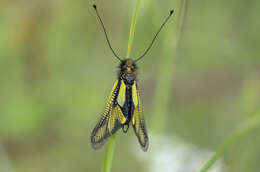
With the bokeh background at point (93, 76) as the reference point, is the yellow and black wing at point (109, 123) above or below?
below

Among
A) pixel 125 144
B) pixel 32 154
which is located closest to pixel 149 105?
pixel 125 144

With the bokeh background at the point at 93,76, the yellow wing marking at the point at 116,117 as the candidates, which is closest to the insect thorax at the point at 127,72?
the yellow wing marking at the point at 116,117

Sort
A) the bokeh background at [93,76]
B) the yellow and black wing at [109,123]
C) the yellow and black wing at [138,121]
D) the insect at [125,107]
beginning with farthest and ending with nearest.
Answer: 1. the bokeh background at [93,76]
2. the yellow and black wing at [138,121]
3. the insect at [125,107]
4. the yellow and black wing at [109,123]

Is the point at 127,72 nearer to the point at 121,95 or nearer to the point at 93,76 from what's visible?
the point at 121,95

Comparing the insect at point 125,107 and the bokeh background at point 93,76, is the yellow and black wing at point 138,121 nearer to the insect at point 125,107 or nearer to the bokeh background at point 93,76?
the insect at point 125,107

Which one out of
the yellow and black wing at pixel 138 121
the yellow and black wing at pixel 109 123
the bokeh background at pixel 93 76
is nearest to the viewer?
the yellow and black wing at pixel 109 123

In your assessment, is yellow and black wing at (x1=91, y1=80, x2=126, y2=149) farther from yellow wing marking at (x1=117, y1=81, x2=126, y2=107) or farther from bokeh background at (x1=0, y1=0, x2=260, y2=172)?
bokeh background at (x1=0, y1=0, x2=260, y2=172)

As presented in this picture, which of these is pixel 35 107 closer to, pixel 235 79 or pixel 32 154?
pixel 32 154
